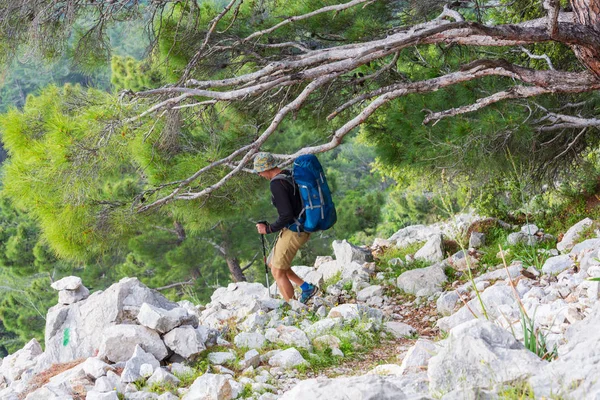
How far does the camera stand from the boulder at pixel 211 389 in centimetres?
388

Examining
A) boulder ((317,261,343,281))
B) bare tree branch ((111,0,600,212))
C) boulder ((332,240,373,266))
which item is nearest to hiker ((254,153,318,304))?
bare tree branch ((111,0,600,212))

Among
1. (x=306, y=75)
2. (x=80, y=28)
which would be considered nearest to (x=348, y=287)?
(x=306, y=75)

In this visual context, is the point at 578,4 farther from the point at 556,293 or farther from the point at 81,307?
the point at 81,307

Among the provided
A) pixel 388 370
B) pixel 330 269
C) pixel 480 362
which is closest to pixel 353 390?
pixel 480 362

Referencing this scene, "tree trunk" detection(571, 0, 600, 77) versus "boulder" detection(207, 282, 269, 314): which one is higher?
"tree trunk" detection(571, 0, 600, 77)

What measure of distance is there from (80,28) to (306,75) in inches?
118

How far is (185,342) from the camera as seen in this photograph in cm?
470

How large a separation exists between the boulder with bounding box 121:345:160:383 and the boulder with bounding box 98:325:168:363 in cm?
8

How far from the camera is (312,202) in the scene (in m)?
5.79

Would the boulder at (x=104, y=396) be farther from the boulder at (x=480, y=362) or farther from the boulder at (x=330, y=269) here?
the boulder at (x=330, y=269)

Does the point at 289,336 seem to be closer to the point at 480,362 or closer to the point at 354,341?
the point at 354,341

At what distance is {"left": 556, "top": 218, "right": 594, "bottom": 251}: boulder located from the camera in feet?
21.4

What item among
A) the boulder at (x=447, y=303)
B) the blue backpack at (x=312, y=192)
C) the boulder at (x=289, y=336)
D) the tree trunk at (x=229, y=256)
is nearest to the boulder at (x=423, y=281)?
the boulder at (x=447, y=303)

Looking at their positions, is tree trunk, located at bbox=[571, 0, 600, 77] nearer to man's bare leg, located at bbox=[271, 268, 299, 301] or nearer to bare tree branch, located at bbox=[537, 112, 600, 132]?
bare tree branch, located at bbox=[537, 112, 600, 132]
